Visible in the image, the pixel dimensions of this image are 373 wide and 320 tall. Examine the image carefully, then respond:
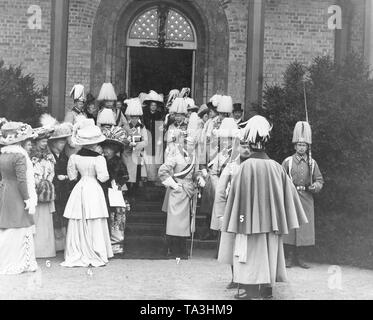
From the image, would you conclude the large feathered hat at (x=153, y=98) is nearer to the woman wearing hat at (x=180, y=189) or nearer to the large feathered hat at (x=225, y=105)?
the large feathered hat at (x=225, y=105)

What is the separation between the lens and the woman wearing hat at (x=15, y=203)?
7934mm

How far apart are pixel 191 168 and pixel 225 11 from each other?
628 centimetres

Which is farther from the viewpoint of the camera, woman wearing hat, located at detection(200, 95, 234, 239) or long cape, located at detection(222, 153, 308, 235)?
woman wearing hat, located at detection(200, 95, 234, 239)

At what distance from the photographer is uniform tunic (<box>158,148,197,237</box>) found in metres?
→ 9.36

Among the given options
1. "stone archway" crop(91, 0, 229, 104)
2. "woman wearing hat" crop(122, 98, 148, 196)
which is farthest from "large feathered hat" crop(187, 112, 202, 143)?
"stone archway" crop(91, 0, 229, 104)

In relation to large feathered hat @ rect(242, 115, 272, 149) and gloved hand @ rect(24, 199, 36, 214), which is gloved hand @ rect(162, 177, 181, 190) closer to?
gloved hand @ rect(24, 199, 36, 214)

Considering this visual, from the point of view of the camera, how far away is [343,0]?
602 inches

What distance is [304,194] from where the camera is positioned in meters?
8.80

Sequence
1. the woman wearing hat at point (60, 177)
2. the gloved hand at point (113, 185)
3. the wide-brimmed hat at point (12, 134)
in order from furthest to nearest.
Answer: the woman wearing hat at point (60, 177) → the gloved hand at point (113, 185) → the wide-brimmed hat at point (12, 134)

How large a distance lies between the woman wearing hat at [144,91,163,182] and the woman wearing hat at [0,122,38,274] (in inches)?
137

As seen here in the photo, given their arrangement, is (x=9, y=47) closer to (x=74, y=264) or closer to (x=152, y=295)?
(x=74, y=264)

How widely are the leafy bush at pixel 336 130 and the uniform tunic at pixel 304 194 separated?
2.51ft

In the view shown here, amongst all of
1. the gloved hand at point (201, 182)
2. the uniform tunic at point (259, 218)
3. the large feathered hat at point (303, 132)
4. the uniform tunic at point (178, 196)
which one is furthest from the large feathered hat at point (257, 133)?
the uniform tunic at point (178, 196)

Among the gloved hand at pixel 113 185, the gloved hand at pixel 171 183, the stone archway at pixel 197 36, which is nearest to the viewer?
the gloved hand at pixel 113 185
